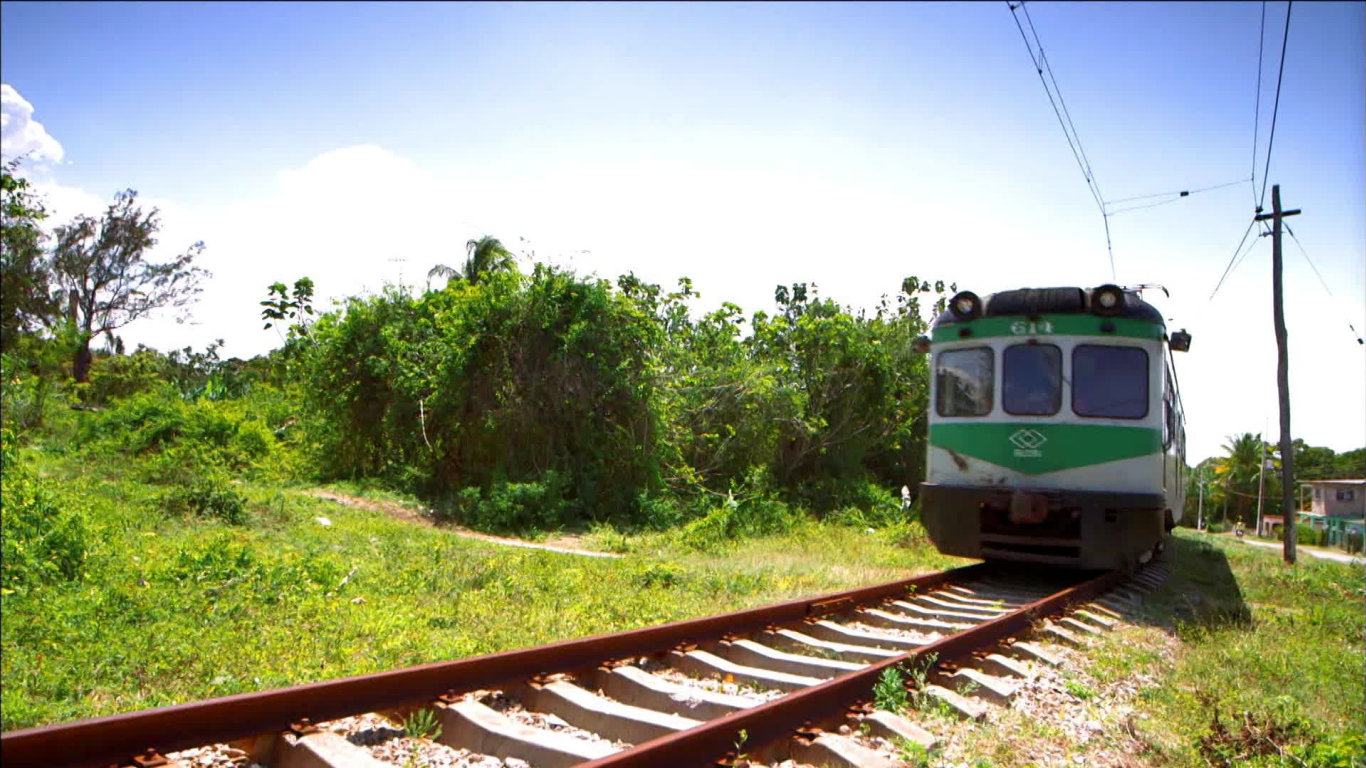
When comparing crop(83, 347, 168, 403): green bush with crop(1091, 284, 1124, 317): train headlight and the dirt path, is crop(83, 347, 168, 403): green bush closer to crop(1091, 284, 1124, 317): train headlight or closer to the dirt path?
the dirt path

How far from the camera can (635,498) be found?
53.1 ft

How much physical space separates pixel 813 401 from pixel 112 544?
16.6m

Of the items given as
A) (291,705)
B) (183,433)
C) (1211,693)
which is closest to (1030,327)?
(1211,693)

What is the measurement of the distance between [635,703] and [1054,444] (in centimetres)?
623

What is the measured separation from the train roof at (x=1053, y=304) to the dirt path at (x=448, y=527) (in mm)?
5729

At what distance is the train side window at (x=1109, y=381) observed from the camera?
30.4 feet

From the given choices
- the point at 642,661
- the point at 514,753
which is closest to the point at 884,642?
the point at 642,661

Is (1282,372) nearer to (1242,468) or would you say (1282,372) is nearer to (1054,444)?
(1054,444)

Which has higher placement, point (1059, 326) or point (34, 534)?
point (1059, 326)

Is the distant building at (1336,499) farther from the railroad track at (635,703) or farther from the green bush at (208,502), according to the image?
the green bush at (208,502)

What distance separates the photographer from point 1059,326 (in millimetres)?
9531

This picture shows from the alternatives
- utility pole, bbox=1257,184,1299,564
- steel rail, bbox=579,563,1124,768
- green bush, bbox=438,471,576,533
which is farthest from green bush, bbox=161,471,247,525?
utility pole, bbox=1257,184,1299,564

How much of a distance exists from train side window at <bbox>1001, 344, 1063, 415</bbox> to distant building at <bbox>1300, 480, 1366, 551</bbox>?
147 feet

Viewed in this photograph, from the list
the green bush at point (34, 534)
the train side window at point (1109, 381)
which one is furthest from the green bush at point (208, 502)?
the train side window at point (1109, 381)
